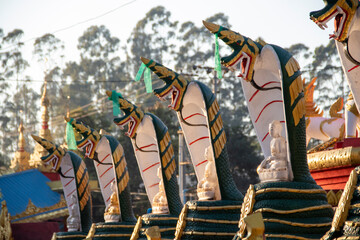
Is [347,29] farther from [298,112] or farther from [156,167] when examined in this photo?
→ [156,167]

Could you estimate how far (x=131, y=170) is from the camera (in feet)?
95.2

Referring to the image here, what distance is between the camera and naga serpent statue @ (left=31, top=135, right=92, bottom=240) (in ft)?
42.6

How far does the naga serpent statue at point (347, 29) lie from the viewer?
602 centimetres

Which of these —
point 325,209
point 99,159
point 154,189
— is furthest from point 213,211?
point 99,159

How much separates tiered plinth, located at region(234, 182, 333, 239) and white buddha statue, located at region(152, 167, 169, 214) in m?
3.39

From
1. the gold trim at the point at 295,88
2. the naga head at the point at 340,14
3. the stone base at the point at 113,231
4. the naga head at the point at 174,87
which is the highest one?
A: the naga head at the point at 340,14

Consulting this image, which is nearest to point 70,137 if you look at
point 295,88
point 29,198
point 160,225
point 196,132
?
point 160,225

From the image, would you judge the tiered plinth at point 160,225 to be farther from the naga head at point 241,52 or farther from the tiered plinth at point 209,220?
the naga head at point 241,52

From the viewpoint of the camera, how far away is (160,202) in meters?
10.4

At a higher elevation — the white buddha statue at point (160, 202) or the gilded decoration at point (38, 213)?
the white buddha statue at point (160, 202)

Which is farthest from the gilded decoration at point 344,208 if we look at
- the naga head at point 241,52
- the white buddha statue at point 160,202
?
the white buddha statue at point 160,202

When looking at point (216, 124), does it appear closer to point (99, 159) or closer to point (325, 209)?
point (325, 209)

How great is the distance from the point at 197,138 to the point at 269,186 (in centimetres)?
283

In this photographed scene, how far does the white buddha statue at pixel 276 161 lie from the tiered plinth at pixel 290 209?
18 cm
